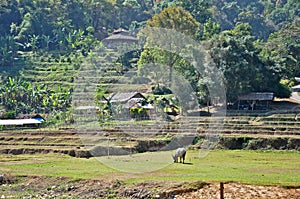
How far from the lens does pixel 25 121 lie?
5416cm

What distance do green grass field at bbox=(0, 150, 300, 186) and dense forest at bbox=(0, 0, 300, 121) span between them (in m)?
15.0

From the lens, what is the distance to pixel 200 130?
45.3 m

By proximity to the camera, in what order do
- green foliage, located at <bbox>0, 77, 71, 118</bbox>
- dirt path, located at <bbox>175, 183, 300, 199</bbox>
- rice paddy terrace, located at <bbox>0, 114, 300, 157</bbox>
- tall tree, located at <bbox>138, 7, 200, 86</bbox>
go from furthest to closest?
tall tree, located at <bbox>138, 7, 200, 86</bbox> → green foliage, located at <bbox>0, 77, 71, 118</bbox> → rice paddy terrace, located at <bbox>0, 114, 300, 157</bbox> → dirt path, located at <bbox>175, 183, 300, 199</bbox>

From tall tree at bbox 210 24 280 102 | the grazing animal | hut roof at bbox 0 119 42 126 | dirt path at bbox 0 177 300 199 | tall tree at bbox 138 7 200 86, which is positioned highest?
tall tree at bbox 138 7 200 86

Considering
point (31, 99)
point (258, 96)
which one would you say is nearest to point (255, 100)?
point (258, 96)

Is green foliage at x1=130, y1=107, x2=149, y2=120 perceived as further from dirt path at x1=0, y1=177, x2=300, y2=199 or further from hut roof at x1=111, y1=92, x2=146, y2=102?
dirt path at x1=0, y1=177, x2=300, y2=199

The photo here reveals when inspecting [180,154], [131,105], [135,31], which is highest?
[135,31]

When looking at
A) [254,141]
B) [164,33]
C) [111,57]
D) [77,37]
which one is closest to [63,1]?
[77,37]

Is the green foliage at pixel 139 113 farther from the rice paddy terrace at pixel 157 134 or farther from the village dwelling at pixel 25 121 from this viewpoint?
the village dwelling at pixel 25 121

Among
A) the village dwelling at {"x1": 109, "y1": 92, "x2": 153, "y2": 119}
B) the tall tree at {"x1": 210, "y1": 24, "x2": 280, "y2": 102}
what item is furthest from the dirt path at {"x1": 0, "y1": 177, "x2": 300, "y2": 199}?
the tall tree at {"x1": 210, "y1": 24, "x2": 280, "y2": 102}

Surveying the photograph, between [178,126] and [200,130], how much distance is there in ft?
8.04

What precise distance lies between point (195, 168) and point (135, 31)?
188 feet

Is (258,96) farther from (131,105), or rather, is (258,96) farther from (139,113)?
(131,105)

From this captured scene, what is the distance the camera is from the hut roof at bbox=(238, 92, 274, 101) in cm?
5291
